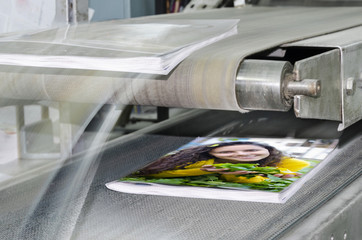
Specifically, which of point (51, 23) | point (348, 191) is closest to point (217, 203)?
point (348, 191)

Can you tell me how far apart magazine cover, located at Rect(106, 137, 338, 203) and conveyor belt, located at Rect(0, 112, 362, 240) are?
14 millimetres

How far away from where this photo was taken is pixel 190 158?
37.2 inches

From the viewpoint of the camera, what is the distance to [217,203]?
765 mm

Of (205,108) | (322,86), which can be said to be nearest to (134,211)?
(205,108)

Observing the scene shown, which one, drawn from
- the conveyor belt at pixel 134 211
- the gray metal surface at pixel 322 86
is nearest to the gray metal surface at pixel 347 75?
the gray metal surface at pixel 322 86

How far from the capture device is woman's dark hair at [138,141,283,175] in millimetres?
903

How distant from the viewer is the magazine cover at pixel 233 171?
0.78m

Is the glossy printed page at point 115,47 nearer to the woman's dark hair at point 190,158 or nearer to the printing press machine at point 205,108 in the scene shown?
the printing press machine at point 205,108

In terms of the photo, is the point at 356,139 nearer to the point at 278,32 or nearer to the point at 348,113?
the point at 278,32

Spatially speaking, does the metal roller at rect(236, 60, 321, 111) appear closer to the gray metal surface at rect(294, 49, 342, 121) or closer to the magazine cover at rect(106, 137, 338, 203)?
the gray metal surface at rect(294, 49, 342, 121)

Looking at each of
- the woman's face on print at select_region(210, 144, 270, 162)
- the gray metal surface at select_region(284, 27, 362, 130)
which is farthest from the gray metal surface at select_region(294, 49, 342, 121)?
the woman's face on print at select_region(210, 144, 270, 162)

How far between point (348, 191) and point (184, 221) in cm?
26

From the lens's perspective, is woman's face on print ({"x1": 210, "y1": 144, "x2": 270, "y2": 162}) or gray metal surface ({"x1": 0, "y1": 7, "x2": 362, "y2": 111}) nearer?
gray metal surface ({"x1": 0, "y1": 7, "x2": 362, "y2": 111})

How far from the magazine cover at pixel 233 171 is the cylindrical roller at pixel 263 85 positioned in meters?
0.17
